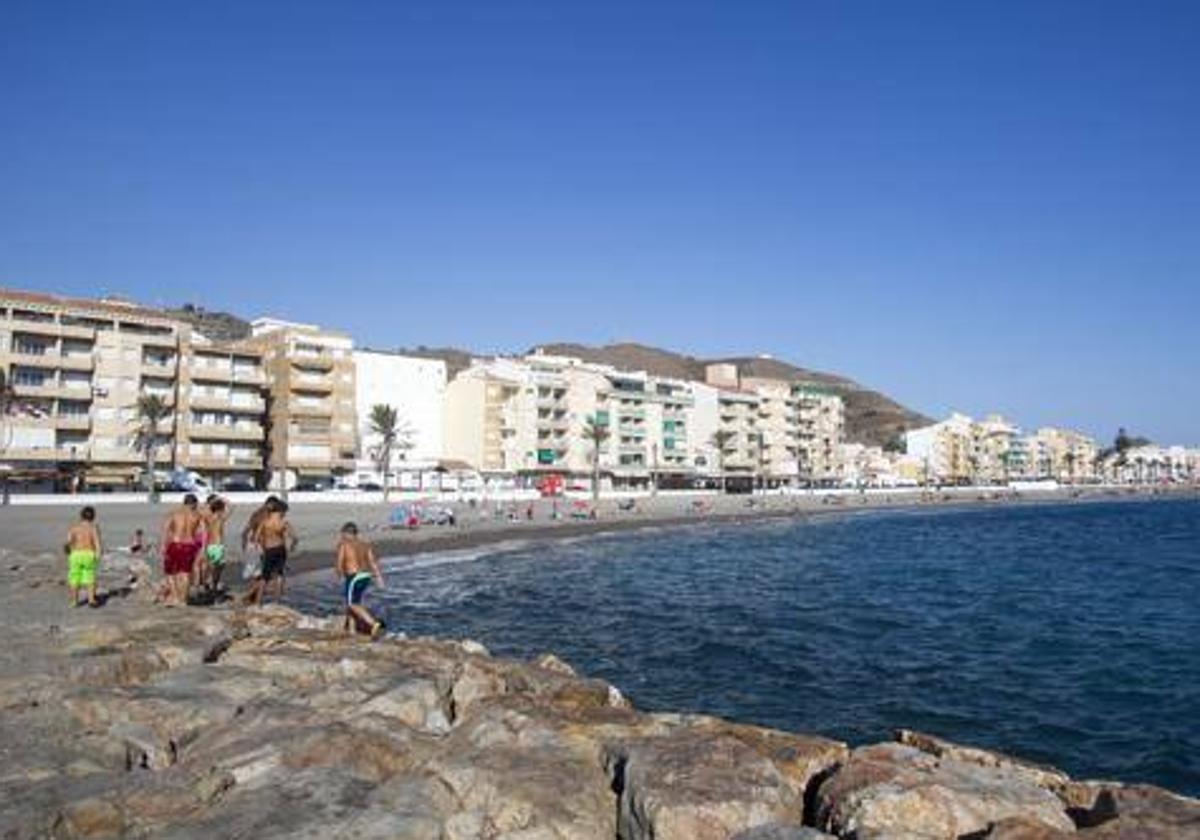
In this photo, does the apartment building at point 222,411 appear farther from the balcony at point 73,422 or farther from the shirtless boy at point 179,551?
the shirtless boy at point 179,551

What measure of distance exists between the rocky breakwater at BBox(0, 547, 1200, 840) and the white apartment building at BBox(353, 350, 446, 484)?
90817mm

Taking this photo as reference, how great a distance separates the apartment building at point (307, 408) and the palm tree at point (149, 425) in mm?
10777

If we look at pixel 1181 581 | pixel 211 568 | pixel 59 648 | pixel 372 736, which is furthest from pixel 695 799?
pixel 1181 581

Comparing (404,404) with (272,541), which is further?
(404,404)

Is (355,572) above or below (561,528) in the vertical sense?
above

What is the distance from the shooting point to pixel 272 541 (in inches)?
761

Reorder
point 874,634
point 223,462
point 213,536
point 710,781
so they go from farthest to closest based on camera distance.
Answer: point 223,462, point 874,634, point 213,536, point 710,781

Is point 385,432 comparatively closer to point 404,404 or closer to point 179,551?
point 404,404

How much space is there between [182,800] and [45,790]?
1.04 metres

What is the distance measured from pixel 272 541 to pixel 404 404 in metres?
92.9

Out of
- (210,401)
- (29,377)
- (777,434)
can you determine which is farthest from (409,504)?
(777,434)

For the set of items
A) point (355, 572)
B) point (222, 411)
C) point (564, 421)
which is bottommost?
point (355, 572)

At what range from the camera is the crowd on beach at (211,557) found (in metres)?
17.0

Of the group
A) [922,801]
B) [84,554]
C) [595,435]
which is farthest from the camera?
[595,435]
